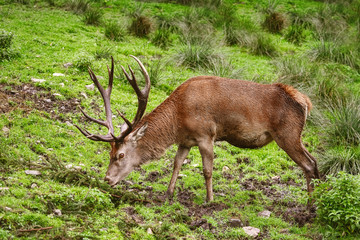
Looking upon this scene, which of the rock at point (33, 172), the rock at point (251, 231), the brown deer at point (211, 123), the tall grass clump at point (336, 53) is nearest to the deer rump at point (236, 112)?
the brown deer at point (211, 123)

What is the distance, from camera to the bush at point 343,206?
6188mm

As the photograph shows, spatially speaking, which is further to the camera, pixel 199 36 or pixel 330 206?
pixel 199 36

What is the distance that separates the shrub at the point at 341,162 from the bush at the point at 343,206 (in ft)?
7.57

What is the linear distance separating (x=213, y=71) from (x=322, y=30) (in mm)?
5801

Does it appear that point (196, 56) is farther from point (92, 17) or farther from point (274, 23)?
point (274, 23)

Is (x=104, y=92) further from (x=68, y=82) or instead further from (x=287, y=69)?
(x=287, y=69)

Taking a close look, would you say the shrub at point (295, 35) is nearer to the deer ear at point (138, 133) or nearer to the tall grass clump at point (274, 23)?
the tall grass clump at point (274, 23)

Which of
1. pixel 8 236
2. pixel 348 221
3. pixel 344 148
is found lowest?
pixel 344 148

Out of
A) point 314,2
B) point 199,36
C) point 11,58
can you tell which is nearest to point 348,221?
point 11,58

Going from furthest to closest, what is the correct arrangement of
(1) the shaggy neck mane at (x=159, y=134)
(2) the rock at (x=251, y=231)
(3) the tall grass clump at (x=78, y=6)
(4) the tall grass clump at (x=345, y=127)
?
1. (3) the tall grass clump at (x=78, y=6)
2. (4) the tall grass clump at (x=345, y=127)
3. (1) the shaggy neck mane at (x=159, y=134)
4. (2) the rock at (x=251, y=231)

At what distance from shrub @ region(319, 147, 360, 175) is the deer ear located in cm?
359

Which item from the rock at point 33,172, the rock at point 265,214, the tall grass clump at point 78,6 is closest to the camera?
the rock at point 33,172

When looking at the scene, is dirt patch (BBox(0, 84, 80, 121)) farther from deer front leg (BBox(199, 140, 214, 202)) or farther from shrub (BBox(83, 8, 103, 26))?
shrub (BBox(83, 8, 103, 26))

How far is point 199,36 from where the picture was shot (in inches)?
563
